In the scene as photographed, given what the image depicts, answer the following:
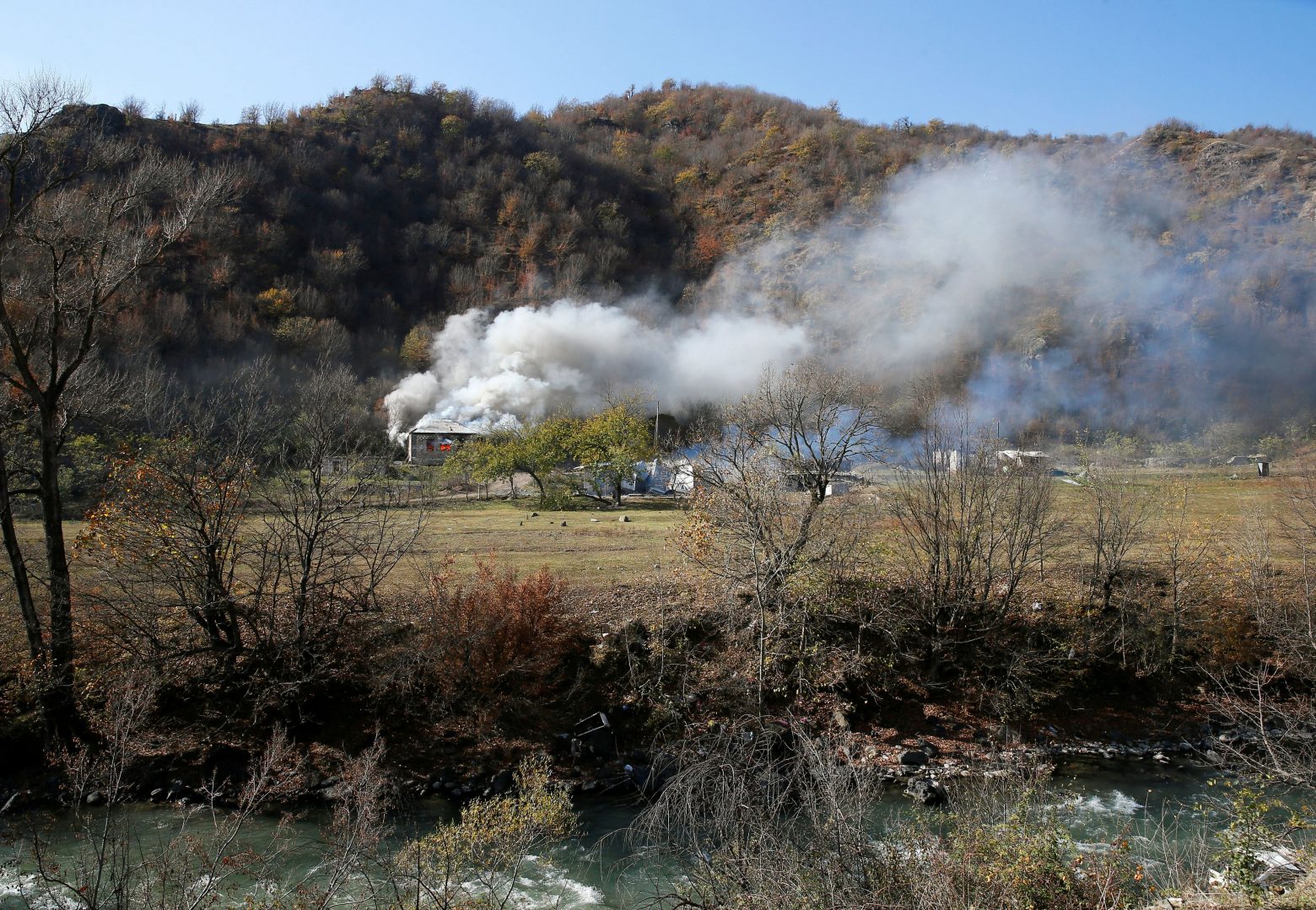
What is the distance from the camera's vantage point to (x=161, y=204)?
191 feet

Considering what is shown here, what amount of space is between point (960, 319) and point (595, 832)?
4645 centimetres

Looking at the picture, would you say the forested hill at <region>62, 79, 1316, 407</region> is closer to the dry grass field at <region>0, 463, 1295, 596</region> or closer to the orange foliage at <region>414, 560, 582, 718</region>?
the dry grass field at <region>0, 463, 1295, 596</region>

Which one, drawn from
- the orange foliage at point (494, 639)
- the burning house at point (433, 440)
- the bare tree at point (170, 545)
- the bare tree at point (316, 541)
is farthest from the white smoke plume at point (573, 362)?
the bare tree at point (170, 545)

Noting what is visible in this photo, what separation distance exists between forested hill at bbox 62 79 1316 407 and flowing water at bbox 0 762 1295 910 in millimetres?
38939

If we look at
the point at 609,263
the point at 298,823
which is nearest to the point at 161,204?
the point at 609,263

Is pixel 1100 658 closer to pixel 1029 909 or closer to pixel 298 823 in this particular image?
pixel 1029 909

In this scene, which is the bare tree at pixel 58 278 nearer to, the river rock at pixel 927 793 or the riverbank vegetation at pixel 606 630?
the riverbank vegetation at pixel 606 630

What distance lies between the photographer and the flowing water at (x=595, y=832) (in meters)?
10.5

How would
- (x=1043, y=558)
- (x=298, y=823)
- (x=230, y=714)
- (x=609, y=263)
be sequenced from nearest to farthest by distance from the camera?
1. (x=298, y=823)
2. (x=230, y=714)
3. (x=1043, y=558)
4. (x=609, y=263)

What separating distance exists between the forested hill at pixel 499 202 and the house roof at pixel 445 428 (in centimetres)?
819

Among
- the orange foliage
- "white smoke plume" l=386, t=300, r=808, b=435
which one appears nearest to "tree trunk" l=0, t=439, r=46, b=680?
the orange foliage

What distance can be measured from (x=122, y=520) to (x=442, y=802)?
24.0ft

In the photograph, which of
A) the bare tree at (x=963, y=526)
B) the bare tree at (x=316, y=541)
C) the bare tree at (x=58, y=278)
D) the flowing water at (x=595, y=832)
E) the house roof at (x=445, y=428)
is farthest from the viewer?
the house roof at (x=445, y=428)

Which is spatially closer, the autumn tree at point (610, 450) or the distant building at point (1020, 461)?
the distant building at point (1020, 461)
